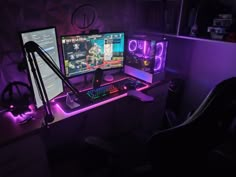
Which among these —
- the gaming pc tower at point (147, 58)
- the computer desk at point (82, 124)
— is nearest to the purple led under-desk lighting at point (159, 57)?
the gaming pc tower at point (147, 58)

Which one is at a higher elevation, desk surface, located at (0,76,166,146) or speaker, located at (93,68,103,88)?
speaker, located at (93,68,103,88)

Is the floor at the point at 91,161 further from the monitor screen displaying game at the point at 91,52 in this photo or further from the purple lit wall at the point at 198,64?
the purple lit wall at the point at 198,64

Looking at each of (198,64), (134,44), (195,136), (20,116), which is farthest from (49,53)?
(198,64)

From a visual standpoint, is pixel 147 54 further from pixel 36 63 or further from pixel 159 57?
pixel 36 63

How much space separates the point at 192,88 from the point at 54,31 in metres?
1.64

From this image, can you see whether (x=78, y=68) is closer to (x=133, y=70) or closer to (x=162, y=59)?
(x=133, y=70)

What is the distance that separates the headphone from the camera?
1.27 m

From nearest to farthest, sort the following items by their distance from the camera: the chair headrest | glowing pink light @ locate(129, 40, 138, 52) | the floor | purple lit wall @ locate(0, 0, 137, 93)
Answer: the chair headrest
purple lit wall @ locate(0, 0, 137, 93)
the floor
glowing pink light @ locate(129, 40, 138, 52)

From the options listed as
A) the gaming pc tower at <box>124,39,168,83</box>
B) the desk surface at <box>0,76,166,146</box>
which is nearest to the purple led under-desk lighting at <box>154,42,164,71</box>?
the gaming pc tower at <box>124,39,168,83</box>

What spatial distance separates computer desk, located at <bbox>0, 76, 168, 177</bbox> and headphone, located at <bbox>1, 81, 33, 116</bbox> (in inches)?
2.5

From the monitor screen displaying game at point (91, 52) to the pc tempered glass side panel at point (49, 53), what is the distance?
0.42 ft

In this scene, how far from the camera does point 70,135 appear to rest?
189cm

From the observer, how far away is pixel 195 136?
924 millimetres

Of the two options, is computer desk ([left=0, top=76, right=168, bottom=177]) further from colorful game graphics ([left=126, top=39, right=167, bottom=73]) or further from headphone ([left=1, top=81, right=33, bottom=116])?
colorful game graphics ([left=126, top=39, right=167, bottom=73])
